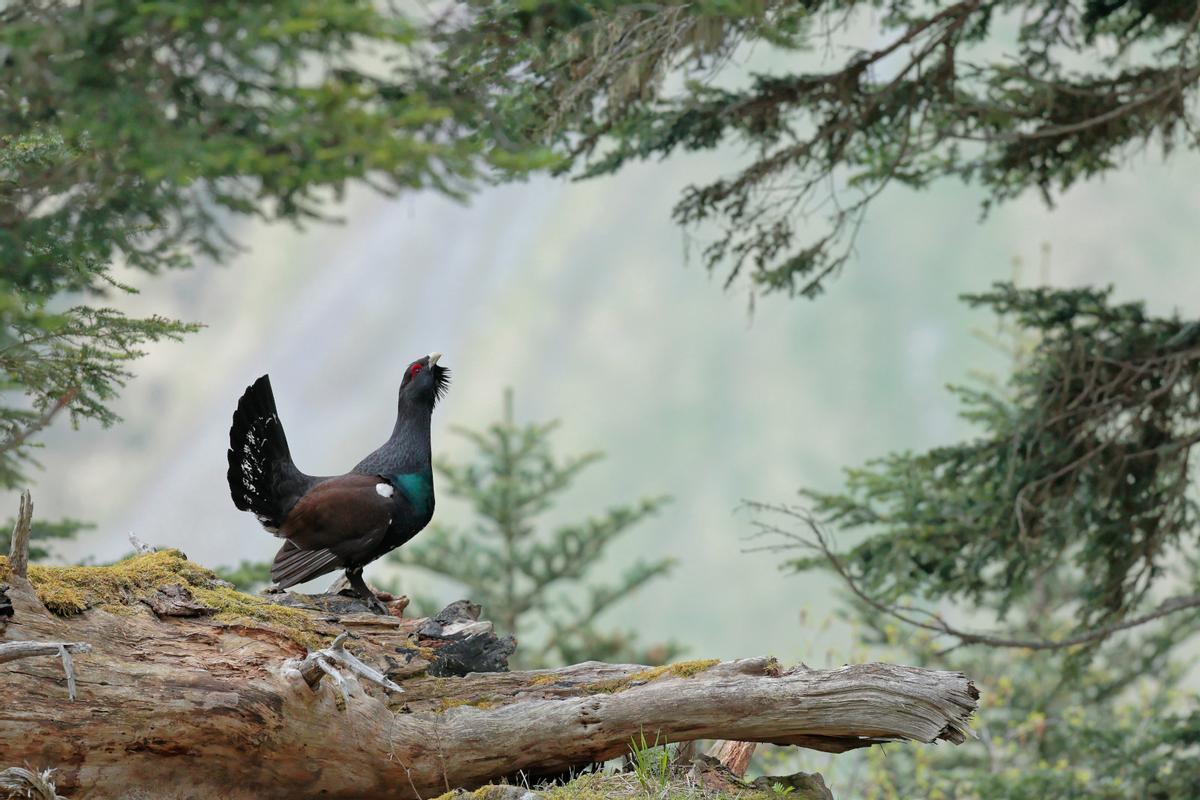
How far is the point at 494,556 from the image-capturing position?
605 inches

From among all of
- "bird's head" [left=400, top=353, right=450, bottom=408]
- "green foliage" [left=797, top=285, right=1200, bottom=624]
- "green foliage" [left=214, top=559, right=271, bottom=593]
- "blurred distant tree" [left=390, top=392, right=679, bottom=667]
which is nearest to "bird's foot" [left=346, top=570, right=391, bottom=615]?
"bird's head" [left=400, top=353, right=450, bottom=408]

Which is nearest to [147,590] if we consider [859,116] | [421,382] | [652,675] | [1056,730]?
[421,382]

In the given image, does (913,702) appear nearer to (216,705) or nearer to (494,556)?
(216,705)

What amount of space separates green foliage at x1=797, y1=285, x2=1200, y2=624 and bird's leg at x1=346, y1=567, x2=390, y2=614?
3.89 m

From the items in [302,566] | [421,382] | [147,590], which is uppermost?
[421,382]

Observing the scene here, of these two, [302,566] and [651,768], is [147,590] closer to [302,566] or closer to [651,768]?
[302,566]

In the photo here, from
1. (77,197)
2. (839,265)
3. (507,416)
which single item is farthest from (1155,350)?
(507,416)

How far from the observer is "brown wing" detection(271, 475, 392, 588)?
6.47 meters

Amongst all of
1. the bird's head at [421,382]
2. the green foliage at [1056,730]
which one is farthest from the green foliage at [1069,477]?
the bird's head at [421,382]

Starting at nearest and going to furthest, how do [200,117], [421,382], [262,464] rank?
[200,117] → [262,464] → [421,382]

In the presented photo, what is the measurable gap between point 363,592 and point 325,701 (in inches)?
59.1

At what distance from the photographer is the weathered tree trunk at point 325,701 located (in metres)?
5.32

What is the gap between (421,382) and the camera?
277 inches

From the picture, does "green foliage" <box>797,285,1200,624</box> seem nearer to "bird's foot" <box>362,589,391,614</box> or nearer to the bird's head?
the bird's head
